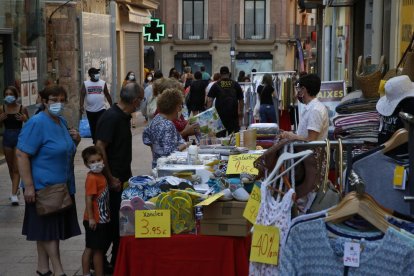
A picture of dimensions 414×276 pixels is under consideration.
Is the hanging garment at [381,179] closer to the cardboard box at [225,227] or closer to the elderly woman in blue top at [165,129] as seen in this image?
the cardboard box at [225,227]

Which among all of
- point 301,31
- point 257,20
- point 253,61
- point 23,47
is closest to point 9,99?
point 23,47

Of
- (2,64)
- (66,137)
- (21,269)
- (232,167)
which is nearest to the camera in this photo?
(232,167)

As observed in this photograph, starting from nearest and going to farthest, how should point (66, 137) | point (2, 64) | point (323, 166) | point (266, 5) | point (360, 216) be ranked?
point (360, 216), point (323, 166), point (66, 137), point (2, 64), point (266, 5)

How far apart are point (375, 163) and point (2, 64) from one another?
1100 centimetres

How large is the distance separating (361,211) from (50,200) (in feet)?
10.9

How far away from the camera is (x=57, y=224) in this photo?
257 inches

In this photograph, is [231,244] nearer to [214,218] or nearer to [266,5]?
[214,218]

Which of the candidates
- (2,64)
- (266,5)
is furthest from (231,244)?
(266,5)

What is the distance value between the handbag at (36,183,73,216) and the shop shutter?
21528 mm

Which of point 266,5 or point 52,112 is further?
point 266,5

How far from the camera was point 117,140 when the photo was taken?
6816 mm

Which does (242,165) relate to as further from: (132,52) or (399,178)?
(132,52)

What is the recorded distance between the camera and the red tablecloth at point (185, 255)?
5453 millimetres

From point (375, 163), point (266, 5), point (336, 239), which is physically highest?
point (266, 5)
